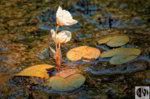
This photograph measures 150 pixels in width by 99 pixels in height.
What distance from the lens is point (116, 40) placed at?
1.53 metres

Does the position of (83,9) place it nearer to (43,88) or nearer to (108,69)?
(108,69)

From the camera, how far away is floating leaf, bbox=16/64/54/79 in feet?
4.18

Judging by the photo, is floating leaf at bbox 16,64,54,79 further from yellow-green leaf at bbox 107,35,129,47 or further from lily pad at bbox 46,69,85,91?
yellow-green leaf at bbox 107,35,129,47

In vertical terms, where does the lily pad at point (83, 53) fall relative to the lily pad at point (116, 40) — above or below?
below

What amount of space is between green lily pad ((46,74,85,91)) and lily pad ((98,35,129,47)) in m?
0.38

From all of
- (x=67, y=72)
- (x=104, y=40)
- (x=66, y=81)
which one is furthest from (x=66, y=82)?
(x=104, y=40)

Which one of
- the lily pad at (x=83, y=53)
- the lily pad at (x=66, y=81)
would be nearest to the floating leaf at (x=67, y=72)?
the lily pad at (x=66, y=81)

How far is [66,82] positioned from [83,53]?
31 cm

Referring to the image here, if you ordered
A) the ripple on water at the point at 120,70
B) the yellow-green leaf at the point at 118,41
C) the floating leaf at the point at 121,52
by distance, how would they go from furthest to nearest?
the yellow-green leaf at the point at 118,41 → the floating leaf at the point at 121,52 → the ripple on water at the point at 120,70

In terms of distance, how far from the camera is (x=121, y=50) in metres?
1.41

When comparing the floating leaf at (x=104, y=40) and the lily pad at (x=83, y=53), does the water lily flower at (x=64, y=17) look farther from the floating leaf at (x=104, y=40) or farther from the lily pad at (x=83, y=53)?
the floating leaf at (x=104, y=40)

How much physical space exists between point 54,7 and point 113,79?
1.28 meters

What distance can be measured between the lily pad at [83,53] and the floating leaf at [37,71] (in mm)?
157

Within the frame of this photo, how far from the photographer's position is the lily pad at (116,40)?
150 cm
